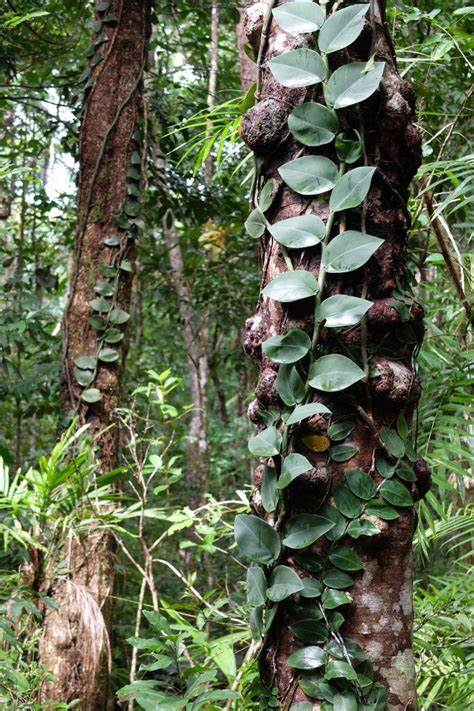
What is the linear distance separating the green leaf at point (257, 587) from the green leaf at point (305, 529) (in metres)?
0.06

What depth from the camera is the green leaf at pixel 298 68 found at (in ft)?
2.73

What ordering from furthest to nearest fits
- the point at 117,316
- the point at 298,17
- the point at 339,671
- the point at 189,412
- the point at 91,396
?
the point at 189,412, the point at 117,316, the point at 91,396, the point at 298,17, the point at 339,671

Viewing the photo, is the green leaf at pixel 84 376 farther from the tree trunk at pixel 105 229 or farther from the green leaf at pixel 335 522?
the green leaf at pixel 335 522

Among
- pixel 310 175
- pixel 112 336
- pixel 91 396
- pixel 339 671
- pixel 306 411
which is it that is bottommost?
pixel 91 396

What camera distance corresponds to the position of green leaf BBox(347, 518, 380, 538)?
77cm

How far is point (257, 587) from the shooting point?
31.8 inches

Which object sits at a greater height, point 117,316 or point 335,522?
point 335,522

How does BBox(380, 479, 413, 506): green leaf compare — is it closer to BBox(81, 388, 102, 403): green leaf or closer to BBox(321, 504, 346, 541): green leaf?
BBox(321, 504, 346, 541): green leaf

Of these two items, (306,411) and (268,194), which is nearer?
(306,411)

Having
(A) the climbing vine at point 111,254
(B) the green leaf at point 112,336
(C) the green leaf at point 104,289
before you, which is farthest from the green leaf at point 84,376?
(C) the green leaf at point 104,289

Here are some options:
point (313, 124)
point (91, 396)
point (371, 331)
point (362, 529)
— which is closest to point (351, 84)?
point (313, 124)

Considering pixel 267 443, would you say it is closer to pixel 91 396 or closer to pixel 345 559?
pixel 345 559

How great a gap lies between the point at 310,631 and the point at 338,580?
0.21 ft

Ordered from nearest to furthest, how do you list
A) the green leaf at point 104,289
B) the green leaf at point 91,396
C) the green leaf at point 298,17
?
the green leaf at point 298,17, the green leaf at point 91,396, the green leaf at point 104,289
